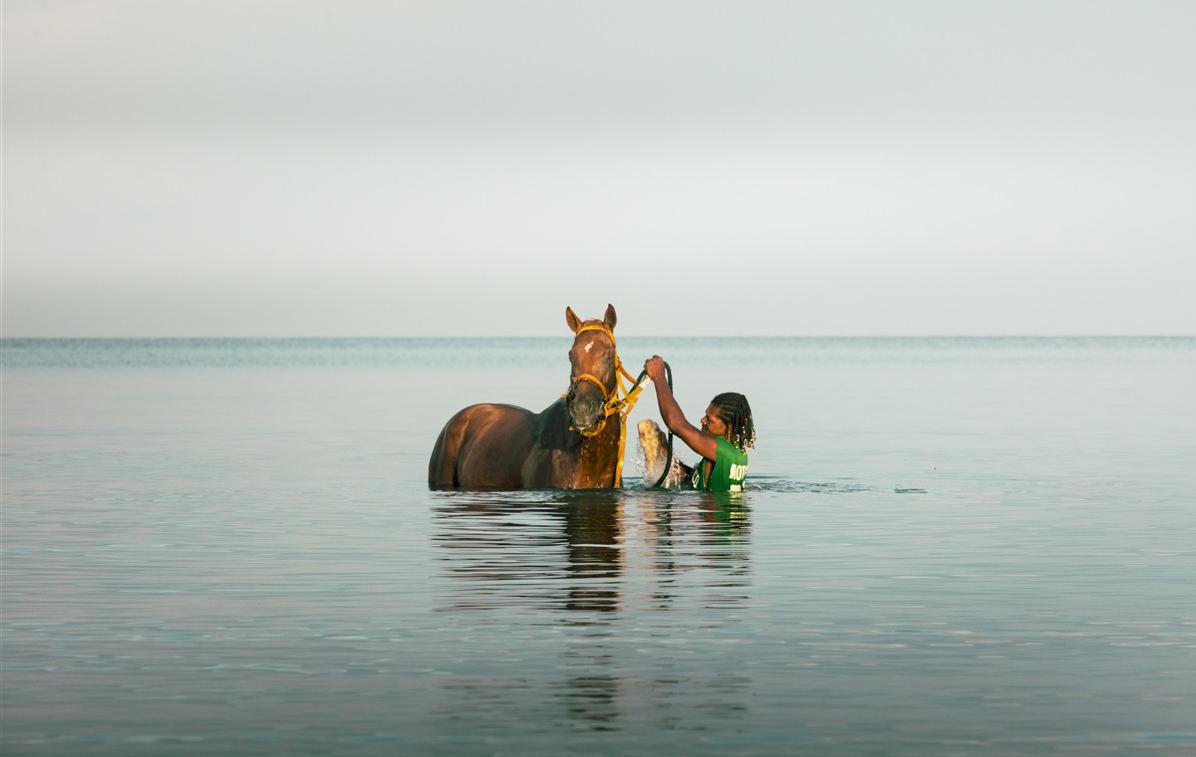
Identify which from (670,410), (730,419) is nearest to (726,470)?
(730,419)

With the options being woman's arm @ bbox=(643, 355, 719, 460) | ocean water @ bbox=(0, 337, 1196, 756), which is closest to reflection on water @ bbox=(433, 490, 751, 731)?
ocean water @ bbox=(0, 337, 1196, 756)

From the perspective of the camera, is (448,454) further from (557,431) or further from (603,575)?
(603,575)

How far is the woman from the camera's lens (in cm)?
1805

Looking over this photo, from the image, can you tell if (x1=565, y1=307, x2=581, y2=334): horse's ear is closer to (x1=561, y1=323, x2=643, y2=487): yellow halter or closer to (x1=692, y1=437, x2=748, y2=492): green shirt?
(x1=561, y1=323, x2=643, y2=487): yellow halter

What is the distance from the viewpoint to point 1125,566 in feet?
48.5

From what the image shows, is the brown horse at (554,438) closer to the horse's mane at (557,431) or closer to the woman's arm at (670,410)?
the horse's mane at (557,431)

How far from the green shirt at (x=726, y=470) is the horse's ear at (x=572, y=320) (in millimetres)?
1913

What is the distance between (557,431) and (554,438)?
79 mm

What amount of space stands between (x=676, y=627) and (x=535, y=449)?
8.50m

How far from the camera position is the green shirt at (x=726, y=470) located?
18766 mm

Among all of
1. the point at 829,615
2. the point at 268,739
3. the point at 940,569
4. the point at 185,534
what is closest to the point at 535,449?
the point at 185,534

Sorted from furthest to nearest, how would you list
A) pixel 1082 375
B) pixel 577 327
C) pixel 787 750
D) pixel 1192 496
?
pixel 1082 375, pixel 1192 496, pixel 577 327, pixel 787 750

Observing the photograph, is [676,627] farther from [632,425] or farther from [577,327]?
[632,425]

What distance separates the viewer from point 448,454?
21.8 meters
